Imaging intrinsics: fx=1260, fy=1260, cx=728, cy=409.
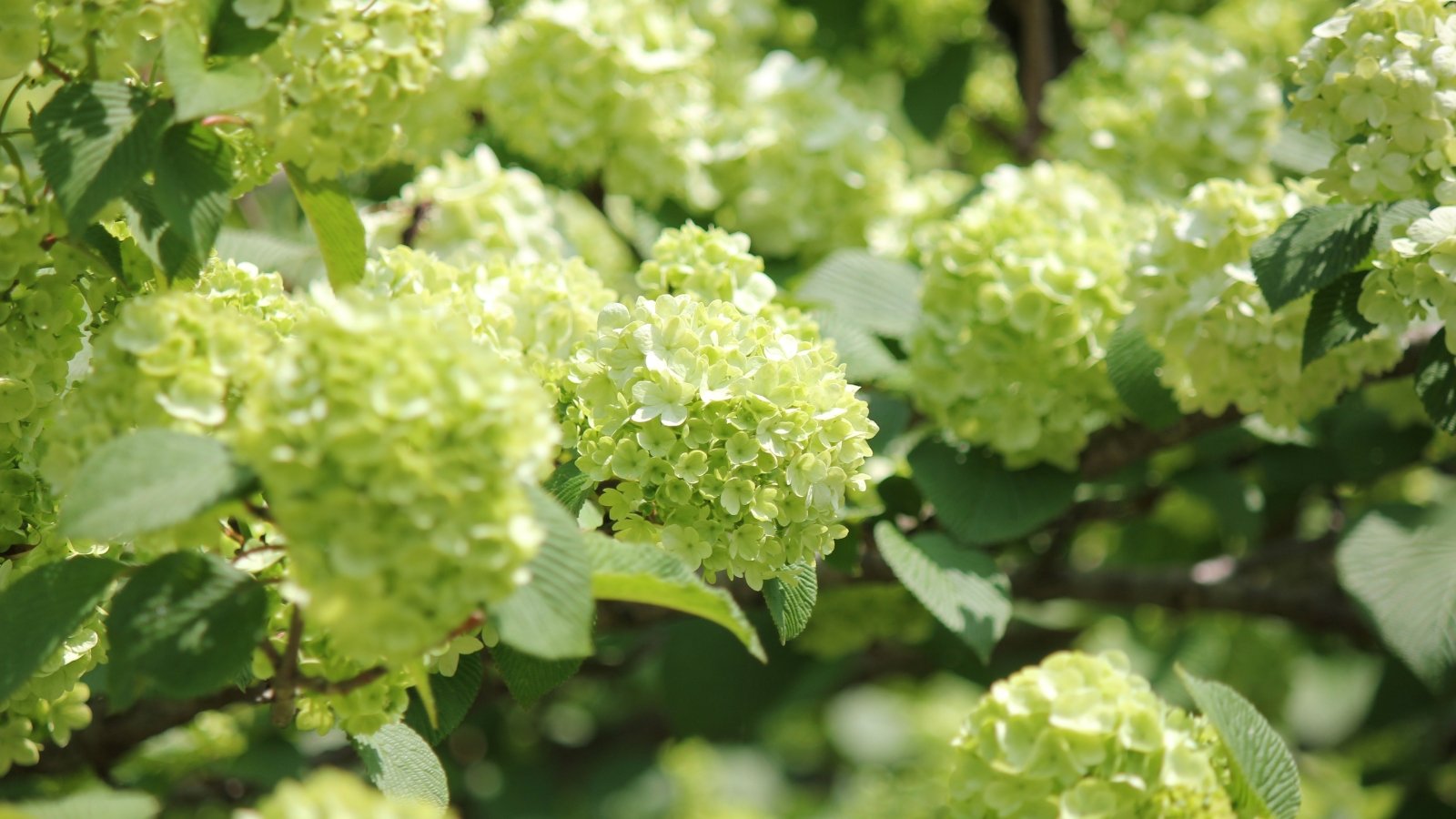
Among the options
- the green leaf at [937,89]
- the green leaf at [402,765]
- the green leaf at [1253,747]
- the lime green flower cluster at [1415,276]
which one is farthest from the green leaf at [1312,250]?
the green leaf at [937,89]

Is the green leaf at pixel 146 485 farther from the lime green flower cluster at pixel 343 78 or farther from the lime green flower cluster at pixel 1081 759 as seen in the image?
the lime green flower cluster at pixel 1081 759

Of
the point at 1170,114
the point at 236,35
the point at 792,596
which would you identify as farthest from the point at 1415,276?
the point at 236,35

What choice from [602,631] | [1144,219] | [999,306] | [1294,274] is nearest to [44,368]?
[602,631]

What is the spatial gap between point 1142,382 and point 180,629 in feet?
3.47

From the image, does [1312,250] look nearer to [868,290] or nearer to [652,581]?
[868,290]

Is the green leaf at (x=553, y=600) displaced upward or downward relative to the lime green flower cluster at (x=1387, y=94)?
downward

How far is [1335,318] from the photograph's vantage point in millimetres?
1236

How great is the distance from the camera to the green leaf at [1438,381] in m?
1.23

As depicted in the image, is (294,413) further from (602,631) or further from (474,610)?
(602,631)

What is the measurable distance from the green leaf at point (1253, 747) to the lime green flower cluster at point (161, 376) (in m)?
0.81

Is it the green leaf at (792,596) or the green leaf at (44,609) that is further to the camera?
the green leaf at (792,596)

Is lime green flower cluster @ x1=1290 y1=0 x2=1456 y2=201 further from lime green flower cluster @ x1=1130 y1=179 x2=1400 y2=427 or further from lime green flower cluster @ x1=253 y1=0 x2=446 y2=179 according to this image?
lime green flower cluster @ x1=253 y1=0 x2=446 y2=179

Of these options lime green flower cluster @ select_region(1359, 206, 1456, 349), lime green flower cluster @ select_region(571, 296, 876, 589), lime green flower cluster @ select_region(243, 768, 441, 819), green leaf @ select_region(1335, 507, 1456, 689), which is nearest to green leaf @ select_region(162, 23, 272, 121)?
lime green flower cluster @ select_region(571, 296, 876, 589)

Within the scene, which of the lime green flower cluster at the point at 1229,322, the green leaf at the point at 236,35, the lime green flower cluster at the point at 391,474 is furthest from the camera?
the lime green flower cluster at the point at 1229,322
